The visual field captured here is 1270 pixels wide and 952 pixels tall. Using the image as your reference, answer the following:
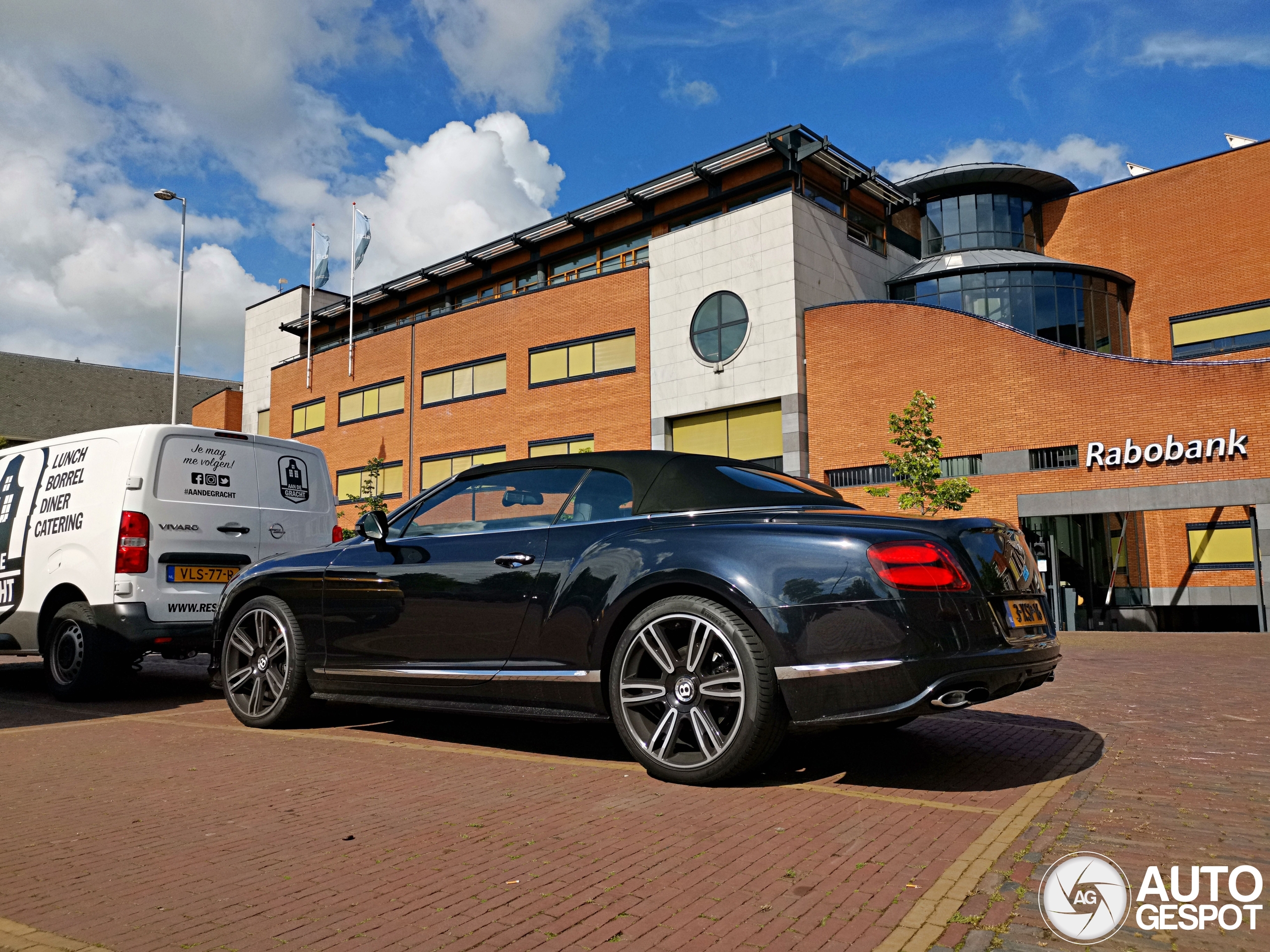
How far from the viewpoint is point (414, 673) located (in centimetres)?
509

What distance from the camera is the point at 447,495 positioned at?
5.44 metres

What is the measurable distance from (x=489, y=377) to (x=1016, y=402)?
18.8m

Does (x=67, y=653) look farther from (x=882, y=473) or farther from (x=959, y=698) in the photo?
(x=882, y=473)

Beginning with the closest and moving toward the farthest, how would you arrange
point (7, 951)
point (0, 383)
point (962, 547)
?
point (7, 951)
point (962, 547)
point (0, 383)

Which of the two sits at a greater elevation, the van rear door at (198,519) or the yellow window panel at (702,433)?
the yellow window panel at (702,433)

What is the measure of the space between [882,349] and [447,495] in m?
22.1

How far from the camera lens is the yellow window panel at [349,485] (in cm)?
3997

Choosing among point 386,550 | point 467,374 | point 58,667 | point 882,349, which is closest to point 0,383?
point 467,374

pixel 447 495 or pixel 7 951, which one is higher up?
pixel 447 495

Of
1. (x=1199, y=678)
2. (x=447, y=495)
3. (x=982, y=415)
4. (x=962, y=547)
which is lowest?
(x=1199, y=678)

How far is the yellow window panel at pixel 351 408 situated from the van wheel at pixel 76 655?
3357 cm

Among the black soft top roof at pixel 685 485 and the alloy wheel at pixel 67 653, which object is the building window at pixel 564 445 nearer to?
the alloy wheel at pixel 67 653

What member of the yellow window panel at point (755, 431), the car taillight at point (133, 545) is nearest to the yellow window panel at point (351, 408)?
the yellow window panel at point (755, 431)

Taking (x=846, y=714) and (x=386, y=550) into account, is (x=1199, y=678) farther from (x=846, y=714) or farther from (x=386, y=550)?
(x=386, y=550)
